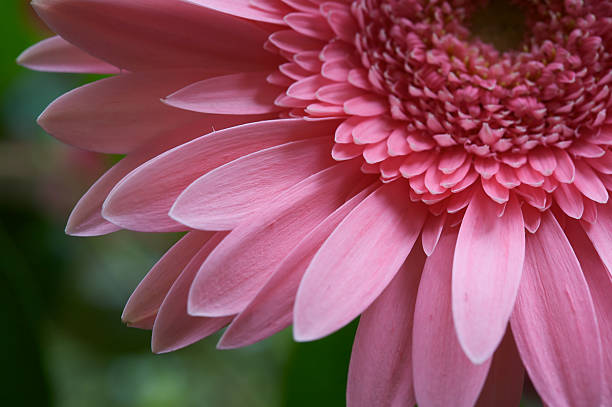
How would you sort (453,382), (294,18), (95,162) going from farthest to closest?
(95,162)
(294,18)
(453,382)

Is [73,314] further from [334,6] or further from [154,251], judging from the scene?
[334,6]

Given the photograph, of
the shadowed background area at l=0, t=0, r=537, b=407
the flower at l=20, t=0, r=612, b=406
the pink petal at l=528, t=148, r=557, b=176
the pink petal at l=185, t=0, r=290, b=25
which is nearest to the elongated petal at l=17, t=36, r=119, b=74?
the flower at l=20, t=0, r=612, b=406

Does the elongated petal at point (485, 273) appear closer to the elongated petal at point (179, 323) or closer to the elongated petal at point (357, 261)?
the elongated petal at point (357, 261)

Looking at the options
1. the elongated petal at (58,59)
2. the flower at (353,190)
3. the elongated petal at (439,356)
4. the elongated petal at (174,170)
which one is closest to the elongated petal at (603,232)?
the flower at (353,190)

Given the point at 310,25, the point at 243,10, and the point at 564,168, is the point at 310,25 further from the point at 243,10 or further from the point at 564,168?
the point at 564,168

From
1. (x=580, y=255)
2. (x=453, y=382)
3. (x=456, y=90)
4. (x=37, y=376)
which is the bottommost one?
(x=37, y=376)

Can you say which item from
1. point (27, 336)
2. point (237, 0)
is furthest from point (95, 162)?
point (237, 0)
